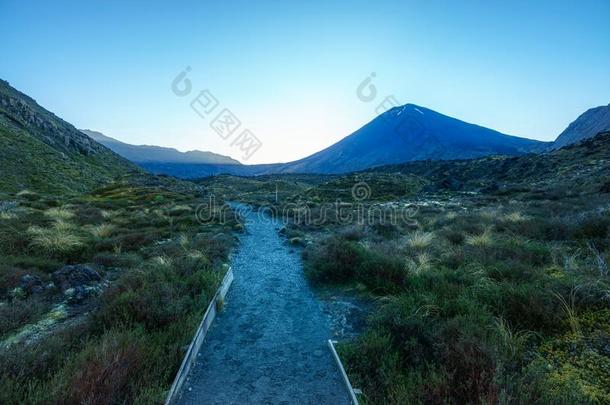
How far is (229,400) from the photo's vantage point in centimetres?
451

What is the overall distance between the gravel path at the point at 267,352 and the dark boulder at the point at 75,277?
11.9ft

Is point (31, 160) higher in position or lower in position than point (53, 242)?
higher

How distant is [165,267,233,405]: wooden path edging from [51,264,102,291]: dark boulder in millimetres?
3428

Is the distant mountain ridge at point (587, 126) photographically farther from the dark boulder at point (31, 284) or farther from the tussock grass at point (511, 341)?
the dark boulder at point (31, 284)

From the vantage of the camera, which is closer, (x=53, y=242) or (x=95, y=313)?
(x=95, y=313)

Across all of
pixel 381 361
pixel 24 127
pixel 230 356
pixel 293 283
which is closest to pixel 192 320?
pixel 230 356

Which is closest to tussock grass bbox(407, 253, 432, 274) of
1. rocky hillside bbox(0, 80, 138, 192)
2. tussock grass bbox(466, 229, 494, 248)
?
tussock grass bbox(466, 229, 494, 248)

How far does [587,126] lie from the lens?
149m

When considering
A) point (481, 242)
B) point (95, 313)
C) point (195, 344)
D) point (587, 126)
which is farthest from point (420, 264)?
point (587, 126)

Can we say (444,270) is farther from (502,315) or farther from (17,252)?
(17,252)

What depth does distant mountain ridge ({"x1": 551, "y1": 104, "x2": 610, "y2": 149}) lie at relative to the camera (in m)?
139

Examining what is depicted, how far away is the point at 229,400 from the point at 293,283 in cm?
553

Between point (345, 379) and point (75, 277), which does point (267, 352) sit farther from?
point (75, 277)

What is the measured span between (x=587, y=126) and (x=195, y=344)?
200 metres
